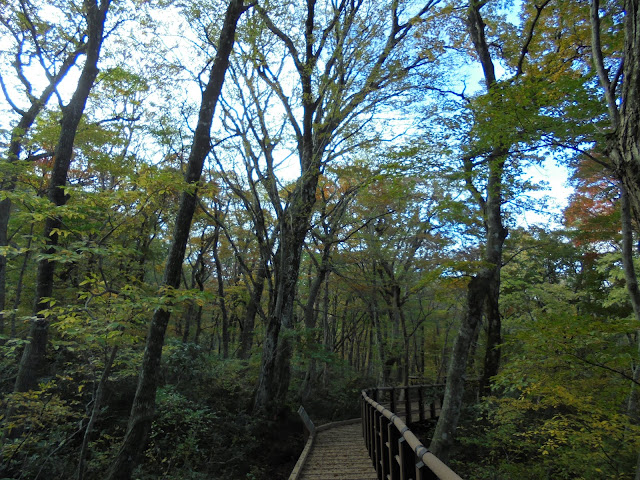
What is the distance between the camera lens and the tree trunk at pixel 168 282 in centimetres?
496

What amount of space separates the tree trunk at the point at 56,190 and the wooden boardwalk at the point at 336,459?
15.0ft

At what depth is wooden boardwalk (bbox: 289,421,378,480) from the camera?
5.77m

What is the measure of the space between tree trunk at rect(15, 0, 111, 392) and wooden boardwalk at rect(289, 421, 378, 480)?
4.57 m

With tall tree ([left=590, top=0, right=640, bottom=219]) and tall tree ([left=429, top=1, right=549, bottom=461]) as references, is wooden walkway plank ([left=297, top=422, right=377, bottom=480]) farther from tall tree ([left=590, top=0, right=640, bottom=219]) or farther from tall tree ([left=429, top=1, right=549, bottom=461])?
tall tree ([left=590, top=0, right=640, bottom=219])

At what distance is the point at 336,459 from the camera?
22.2ft

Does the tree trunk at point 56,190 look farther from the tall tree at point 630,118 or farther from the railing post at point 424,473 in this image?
the tall tree at point 630,118

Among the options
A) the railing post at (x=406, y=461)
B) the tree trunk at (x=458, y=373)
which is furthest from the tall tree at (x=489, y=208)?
the railing post at (x=406, y=461)

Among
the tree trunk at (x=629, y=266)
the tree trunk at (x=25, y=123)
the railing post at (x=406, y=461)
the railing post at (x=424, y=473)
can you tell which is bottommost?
the railing post at (x=406, y=461)

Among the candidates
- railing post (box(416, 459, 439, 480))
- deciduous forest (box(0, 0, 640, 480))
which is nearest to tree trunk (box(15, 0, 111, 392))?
deciduous forest (box(0, 0, 640, 480))

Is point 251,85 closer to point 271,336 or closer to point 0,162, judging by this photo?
point 0,162

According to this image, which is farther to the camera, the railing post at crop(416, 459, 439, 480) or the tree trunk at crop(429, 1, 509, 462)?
the tree trunk at crop(429, 1, 509, 462)

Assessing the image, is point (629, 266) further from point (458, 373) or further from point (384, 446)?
point (384, 446)

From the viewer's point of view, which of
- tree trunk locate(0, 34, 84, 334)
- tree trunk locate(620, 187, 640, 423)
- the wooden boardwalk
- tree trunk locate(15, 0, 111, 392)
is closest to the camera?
tree trunk locate(620, 187, 640, 423)

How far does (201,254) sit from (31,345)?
40.8 feet
